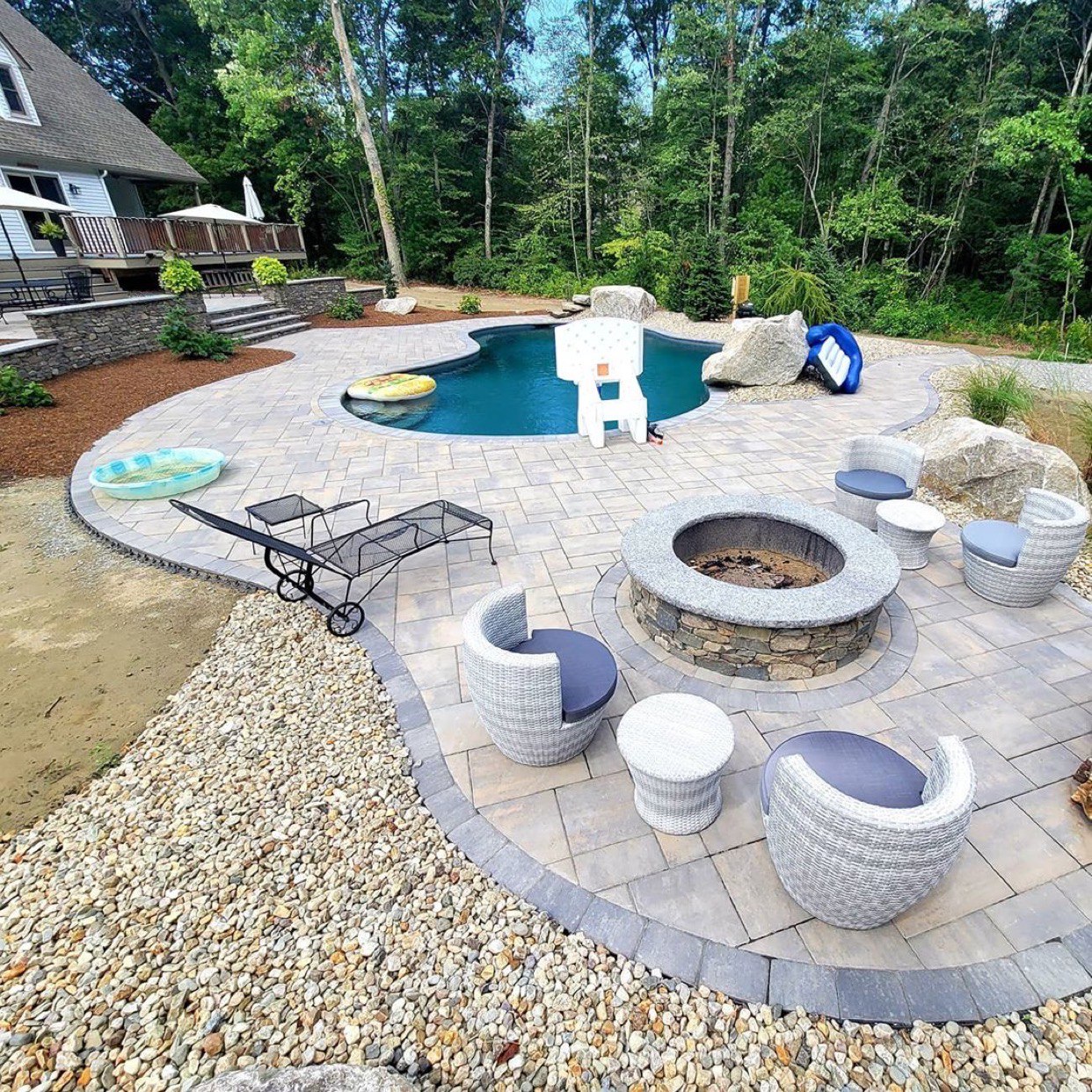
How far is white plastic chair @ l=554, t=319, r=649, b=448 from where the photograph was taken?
7.58 m

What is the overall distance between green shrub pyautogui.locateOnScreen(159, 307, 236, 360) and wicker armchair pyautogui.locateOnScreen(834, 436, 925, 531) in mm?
12831

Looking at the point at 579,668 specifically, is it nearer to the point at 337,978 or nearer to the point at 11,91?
the point at 337,978

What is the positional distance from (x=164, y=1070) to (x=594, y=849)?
175 centimetres

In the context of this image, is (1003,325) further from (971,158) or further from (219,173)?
(219,173)

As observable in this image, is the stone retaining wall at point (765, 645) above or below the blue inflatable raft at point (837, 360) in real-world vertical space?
below

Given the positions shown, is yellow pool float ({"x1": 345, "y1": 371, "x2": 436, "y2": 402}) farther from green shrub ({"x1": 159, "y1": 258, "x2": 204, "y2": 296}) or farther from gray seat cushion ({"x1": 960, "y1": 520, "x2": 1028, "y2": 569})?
gray seat cushion ({"x1": 960, "y1": 520, "x2": 1028, "y2": 569})

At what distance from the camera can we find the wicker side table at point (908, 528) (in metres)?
4.53

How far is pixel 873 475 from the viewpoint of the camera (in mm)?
5367

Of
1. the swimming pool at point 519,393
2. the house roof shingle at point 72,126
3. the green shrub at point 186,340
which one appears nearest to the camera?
the swimming pool at point 519,393

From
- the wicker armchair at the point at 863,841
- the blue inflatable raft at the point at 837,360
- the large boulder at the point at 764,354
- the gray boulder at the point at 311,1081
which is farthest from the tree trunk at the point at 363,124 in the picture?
the gray boulder at the point at 311,1081

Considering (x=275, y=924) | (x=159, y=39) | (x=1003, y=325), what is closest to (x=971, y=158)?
(x=1003, y=325)

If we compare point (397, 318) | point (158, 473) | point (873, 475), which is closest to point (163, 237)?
point (397, 318)

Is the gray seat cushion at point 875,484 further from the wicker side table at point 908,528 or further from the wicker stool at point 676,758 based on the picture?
the wicker stool at point 676,758

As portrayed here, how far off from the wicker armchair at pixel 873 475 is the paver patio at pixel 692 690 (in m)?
0.64
